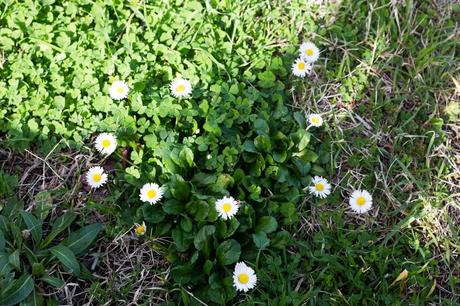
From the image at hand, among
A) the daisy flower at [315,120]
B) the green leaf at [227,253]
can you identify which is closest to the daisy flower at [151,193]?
the green leaf at [227,253]

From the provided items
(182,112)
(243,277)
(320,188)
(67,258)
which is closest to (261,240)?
(243,277)

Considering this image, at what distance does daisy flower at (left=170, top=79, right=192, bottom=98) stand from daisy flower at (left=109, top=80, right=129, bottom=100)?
216 millimetres

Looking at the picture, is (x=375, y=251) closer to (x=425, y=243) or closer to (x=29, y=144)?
(x=425, y=243)

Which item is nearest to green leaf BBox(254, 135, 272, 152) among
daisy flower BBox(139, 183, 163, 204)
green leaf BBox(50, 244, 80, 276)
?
daisy flower BBox(139, 183, 163, 204)

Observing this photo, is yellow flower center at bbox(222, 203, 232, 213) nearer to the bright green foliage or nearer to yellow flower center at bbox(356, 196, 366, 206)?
the bright green foliage

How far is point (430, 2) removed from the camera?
333cm

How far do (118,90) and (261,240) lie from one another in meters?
0.95

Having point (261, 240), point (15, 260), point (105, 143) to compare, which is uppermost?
point (105, 143)

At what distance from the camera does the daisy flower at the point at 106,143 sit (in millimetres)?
2629

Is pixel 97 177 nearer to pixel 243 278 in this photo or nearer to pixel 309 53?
pixel 243 278

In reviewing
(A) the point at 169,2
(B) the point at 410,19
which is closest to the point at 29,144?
(A) the point at 169,2

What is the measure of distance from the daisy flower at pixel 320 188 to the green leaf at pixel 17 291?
49.3 inches

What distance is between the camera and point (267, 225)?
8.28 ft

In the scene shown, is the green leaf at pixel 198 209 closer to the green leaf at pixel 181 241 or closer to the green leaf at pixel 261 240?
the green leaf at pixel 181 241
